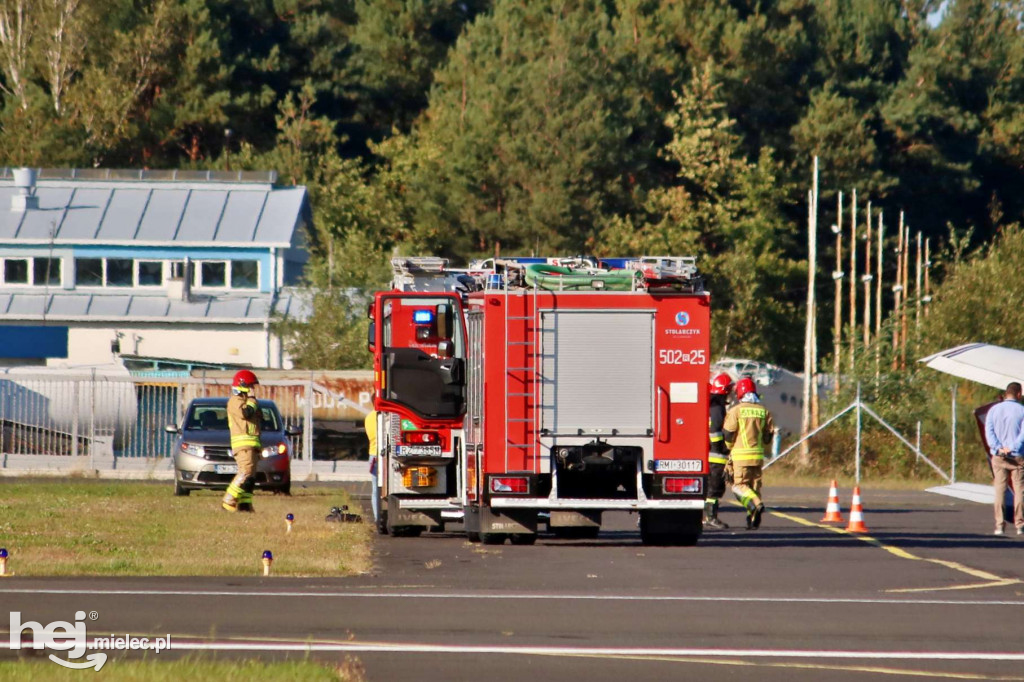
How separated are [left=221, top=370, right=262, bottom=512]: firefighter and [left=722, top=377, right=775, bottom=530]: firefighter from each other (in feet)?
18.9

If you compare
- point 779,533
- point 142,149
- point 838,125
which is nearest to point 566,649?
point 779,533

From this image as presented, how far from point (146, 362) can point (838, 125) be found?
3683 cm

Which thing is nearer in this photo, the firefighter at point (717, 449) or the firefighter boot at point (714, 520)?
the firefighter at point (717, 449)

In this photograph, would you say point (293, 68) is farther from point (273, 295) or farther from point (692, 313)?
point (692, 313)

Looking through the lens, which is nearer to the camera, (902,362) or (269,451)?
(269,451)

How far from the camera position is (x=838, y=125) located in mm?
77750

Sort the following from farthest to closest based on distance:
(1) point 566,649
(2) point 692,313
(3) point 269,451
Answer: (3) point 269,451 → (2) point 692,313 → (1) point 566,649

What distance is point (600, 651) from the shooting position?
35.9ft

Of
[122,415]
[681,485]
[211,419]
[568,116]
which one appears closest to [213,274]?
[568,116]

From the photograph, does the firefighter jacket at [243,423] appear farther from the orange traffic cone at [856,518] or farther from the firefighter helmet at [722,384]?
the orange traffic cone at [856,518]

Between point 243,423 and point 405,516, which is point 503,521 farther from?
point 243,423

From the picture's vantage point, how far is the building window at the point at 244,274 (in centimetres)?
6400

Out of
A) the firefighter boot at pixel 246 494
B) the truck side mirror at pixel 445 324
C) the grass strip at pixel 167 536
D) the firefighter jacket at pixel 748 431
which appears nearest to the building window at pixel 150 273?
the grass strip at pixel 167 536

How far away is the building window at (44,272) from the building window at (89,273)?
0.74 metres
